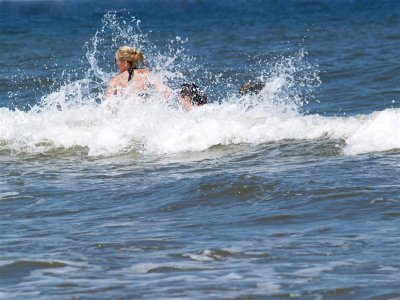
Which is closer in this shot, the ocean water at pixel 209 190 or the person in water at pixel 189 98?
the ocean water at pixel 209 190

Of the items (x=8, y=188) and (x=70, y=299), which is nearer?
(x=70, y=299)

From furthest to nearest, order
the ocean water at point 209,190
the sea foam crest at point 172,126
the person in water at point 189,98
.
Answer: the person in water at point 189,98
the sea foam crest at point 172,126
the ocean water at point 209,190

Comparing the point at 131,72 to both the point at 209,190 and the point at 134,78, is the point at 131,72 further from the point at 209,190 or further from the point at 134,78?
the point at 209,190

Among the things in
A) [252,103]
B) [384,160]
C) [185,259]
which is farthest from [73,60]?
[185,259]

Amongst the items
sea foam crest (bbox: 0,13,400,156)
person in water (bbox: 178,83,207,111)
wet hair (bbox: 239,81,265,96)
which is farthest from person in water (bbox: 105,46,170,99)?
wet hair (bbox: 239,81,265,96)

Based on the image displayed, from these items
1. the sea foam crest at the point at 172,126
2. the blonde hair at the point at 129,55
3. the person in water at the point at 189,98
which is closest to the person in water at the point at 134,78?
the blonde hair at the point at 129,55

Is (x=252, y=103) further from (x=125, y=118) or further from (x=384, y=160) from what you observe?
(x=384, y=160)

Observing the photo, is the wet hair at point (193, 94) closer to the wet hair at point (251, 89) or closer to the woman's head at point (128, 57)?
the wet hair at point (251, 89)

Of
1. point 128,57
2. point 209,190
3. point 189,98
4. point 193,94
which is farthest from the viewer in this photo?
point 193,94

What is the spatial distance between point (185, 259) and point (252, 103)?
6.71 meters

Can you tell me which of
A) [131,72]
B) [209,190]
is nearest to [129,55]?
[131,72]

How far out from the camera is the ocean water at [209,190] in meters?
6.21

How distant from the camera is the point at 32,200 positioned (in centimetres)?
899

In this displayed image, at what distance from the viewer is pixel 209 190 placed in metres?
8.94
